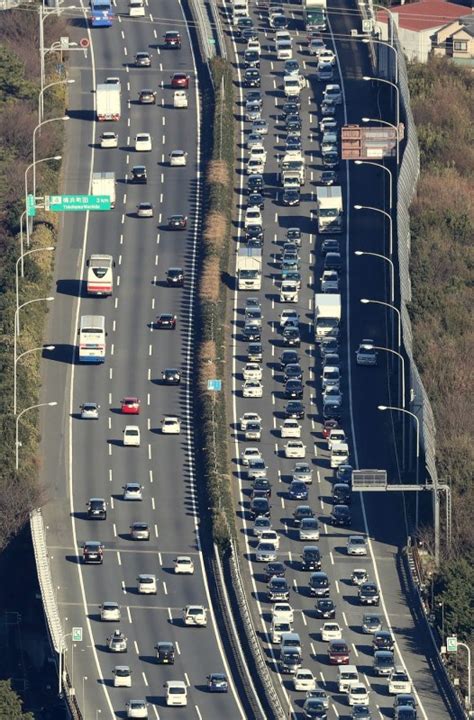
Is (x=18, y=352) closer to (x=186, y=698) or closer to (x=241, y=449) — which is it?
(x=241, y=449)

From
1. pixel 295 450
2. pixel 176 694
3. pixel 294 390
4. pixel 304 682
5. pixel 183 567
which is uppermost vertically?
pixel 294 390

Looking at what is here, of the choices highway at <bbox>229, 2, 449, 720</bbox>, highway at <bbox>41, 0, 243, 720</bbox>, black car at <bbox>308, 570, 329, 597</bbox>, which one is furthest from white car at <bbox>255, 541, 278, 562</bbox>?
black car at <bbox>308, 570, 329, 597</bbox>

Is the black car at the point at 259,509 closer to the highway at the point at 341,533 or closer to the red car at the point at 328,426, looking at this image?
the highway at the point at 341,533

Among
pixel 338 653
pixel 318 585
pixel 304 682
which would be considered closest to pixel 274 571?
pixel 318 585

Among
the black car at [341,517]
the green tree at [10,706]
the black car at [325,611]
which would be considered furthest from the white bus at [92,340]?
the green tree at [10,706]

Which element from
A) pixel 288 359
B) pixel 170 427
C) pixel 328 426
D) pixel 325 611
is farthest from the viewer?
pixel 288 359

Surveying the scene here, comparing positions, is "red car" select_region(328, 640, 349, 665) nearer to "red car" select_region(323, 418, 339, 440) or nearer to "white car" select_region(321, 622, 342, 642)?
"white car" select_region(321, 622, 342, 642)

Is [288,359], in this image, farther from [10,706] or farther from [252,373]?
[10,706]
